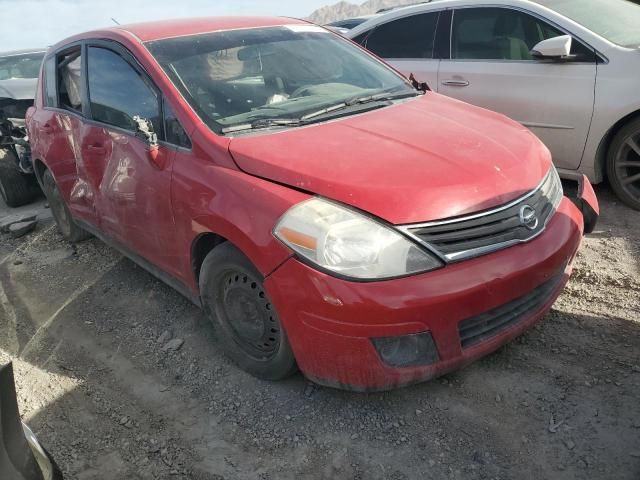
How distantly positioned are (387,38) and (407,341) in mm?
3817

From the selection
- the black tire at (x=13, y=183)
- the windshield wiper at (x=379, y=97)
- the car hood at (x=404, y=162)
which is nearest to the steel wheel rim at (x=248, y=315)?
the car hood at (x=404, y=162)

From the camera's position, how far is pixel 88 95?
3.67 metres

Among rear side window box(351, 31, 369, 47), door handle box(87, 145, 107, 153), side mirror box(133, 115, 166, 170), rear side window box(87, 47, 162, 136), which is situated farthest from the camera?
rear side window box(351, 31, 369, 47)

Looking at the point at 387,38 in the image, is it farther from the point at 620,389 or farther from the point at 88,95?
the point at 620,389

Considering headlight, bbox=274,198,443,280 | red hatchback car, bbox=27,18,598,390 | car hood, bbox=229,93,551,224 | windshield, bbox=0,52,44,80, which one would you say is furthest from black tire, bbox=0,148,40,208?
headlight, bbox=274,198,443,280

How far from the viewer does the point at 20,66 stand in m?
8.59

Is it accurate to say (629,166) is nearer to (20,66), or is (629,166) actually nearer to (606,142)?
(606,142)

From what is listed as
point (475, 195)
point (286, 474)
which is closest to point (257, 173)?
point (475, 195)

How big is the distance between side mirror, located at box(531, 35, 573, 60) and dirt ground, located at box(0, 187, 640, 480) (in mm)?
1523

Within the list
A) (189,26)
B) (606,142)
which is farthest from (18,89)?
(606,142)

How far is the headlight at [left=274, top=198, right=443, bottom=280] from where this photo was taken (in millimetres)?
2119

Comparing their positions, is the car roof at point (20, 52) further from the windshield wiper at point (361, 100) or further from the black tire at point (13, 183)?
the windshield wiper at point (361, 100)

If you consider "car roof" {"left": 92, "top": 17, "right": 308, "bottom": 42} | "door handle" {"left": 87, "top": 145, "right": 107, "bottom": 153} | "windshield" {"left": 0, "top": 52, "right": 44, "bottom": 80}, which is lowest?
"windshield" {"left": 0, "top": 52, "right": 44, "bottom": 80}

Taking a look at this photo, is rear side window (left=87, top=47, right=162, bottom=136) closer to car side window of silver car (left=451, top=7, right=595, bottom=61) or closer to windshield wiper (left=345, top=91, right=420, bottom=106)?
windshield wiper (left=345, top=91, right=420, bottom=106)
